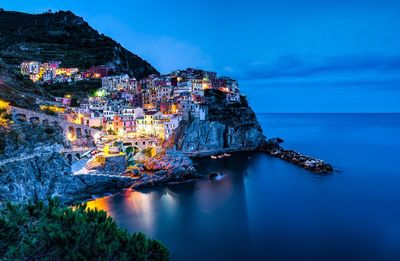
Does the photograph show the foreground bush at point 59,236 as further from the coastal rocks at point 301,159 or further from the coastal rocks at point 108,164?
the coastal rocks at point 301,159

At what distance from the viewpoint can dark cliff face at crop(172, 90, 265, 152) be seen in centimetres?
4553

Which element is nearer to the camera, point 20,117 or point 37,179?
point 37,179

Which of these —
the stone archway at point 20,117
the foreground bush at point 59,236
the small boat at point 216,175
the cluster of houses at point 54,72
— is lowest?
the small boat at point 216,175

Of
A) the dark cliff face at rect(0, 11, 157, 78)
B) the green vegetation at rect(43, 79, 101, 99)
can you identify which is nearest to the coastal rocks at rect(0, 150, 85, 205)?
the green vegetation at rect(43, 79, 101, 99)

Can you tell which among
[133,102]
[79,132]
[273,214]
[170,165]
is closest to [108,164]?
[170,165]

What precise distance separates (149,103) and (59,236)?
1970 inches

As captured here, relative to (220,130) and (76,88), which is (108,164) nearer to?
(220,130)

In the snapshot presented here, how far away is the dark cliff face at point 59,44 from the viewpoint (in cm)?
7306

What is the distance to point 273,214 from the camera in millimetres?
23156

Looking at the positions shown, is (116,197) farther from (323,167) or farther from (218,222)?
(323,167)

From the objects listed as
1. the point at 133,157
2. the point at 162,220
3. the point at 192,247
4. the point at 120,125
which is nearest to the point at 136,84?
the point at 120,125

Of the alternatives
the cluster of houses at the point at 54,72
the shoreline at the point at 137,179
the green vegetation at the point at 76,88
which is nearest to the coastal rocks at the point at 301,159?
the shoreline at the point at 137,179

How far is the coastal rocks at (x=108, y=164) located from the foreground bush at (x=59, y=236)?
21.3 meters

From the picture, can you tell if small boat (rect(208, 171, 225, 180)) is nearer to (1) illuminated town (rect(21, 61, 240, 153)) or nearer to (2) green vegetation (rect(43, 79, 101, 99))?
(1) illuminated town (rect(21, 61, 240, 153))
